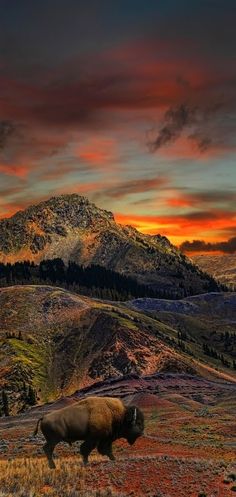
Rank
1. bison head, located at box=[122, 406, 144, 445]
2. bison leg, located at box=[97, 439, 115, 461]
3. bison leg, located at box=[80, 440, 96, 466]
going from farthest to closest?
bison head, located at box=[122, 406, 144, 445]
bison leg, located at box=[97, 439, 115, 461]
bison leg, located at box=[80, 440, 96, 466]

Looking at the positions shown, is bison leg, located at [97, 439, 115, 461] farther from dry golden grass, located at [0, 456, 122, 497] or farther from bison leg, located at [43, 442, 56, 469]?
bison leg, located at [43, 442, 56, 469]

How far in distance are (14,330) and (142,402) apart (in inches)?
3984

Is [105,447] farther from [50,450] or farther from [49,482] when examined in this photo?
[49,482]

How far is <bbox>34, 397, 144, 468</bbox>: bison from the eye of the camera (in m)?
23.4

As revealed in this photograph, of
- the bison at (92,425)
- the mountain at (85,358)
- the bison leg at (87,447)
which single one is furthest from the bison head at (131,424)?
the mountain at (85,358)

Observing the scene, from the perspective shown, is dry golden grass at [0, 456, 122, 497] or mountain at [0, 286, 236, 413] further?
mountain at [0, 286, 236, 413]

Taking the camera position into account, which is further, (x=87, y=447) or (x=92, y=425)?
(x=87, y=447)

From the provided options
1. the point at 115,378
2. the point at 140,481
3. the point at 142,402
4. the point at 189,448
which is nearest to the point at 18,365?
the point at 115,378

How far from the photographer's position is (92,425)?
23.2 m

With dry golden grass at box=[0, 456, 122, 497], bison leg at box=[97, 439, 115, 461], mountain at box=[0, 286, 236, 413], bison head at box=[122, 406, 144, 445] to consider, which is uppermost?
bison head at box=[122, 406, 144, 445]

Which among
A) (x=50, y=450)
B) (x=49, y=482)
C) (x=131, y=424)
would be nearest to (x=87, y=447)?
(x=50, y=450)

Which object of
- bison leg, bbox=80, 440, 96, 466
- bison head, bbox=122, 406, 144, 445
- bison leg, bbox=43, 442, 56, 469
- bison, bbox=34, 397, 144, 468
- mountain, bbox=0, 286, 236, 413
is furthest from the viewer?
mountain, bbox=0, 286, 236, 413

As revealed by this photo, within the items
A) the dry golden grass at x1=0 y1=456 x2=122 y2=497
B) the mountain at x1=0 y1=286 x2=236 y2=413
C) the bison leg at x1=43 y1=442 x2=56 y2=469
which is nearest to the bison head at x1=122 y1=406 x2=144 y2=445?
the dry golden grass at x1=0 y1=456 x2=122 y2=497

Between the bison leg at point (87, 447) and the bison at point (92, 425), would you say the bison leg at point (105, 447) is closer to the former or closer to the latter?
the bison at point (92, 425)
